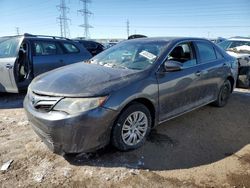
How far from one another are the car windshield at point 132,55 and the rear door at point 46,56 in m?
2.21

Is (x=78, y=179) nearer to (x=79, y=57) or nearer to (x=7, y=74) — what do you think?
(x=7, y=74)

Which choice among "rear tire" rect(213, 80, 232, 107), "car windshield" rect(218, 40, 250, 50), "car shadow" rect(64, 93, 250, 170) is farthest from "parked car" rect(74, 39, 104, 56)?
"car shadow" rect(64, 93, 250, 170)

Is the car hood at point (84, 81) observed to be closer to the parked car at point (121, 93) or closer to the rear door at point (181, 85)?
the parked car at point (121, 93)

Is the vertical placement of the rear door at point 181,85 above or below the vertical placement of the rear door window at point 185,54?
below

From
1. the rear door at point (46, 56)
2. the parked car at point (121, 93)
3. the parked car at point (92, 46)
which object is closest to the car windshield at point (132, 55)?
the parked car at point (121, 93)

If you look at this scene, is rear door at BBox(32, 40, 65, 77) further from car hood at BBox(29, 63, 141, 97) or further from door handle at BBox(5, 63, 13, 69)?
car hood at BBox(29, 63, 141, 97)

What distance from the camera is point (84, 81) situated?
129 inches

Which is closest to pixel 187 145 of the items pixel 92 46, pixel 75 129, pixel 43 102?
pixel 75 129

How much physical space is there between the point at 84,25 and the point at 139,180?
52.7 metres

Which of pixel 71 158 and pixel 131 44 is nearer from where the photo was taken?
pixel 71 158

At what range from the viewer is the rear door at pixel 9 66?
18.7 ft

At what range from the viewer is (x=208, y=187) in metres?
2.82

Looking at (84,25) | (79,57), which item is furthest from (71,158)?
(84,25)

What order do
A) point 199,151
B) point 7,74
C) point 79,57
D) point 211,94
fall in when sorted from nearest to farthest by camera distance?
→ 1. point 199,151
2. point 211,94
3. point 7,74
4. point 79,57
